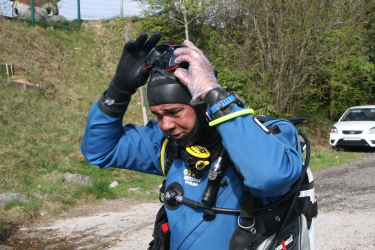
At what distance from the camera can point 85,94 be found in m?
12.6

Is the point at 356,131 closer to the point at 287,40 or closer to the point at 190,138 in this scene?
the point at 287,40

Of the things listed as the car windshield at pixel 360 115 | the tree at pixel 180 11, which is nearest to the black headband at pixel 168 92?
the car windshield at pixel 360 115

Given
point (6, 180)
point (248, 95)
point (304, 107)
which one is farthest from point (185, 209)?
point (304, 107)

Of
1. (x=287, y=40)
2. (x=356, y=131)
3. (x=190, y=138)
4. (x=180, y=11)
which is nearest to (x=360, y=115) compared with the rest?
(x=356, y=131)

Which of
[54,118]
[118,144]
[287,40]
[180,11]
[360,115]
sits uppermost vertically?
[180,11]

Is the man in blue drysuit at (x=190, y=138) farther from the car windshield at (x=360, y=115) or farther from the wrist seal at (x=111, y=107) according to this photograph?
the car windshield at (x=360, y=115)

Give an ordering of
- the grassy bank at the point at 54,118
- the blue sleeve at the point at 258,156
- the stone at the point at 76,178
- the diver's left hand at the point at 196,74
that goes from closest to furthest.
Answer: the blue sleeve at the point at 258,156, the diver's left hand at the point at 196,74, the grassy bank at the point at 54,118, the stone at the point at 76,178

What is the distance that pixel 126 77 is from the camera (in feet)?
7.16

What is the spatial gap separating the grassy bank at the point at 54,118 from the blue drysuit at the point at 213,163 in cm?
411

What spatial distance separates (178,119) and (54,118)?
29.2 ft

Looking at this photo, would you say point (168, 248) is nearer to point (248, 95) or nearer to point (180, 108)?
point (180, 108)

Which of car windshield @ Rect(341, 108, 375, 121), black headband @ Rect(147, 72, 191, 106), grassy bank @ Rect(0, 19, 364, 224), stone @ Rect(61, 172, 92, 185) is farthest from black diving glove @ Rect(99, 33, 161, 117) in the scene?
car windshield @ Rect(341, 108, 375, 121)

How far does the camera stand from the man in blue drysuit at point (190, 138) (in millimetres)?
1512

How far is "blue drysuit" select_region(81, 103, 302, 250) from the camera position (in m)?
1.49
